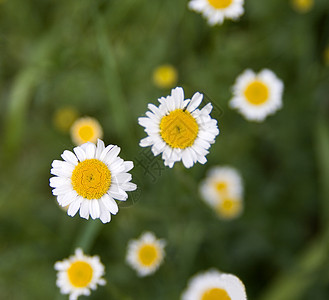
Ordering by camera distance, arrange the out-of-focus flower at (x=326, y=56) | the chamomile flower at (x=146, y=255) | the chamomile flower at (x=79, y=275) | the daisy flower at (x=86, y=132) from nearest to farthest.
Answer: the chamomile flower at (x=79, y=275), the chamomile flower at (x=146, y=255), the daisy flower at (x=86, y=132), the out-of-focus flower at (x=326, y=56)

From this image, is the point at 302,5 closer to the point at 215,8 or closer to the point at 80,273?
the point at 215,8

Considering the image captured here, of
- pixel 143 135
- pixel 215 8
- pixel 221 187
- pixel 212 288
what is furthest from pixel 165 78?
pixel 212 288

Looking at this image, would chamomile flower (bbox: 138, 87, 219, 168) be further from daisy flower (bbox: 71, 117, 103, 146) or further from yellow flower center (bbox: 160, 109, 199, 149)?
daisy flower (bbox: 71, 117, 103, 146)

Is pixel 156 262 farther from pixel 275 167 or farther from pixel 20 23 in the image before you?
pixel 20 23

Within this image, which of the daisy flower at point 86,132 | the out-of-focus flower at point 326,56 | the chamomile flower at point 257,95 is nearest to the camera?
the chamomile flower at point 257,95

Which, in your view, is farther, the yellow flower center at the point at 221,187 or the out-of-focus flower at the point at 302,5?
the out-of-focus flower at the point at 302,5

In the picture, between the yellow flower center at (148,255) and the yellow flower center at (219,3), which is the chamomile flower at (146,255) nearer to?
the yellow flower center at (148,255)

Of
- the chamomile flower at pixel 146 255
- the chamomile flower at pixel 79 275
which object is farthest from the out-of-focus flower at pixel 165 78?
the chamomile flower at pixel 79 275

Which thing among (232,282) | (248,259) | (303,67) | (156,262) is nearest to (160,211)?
(156,262)
